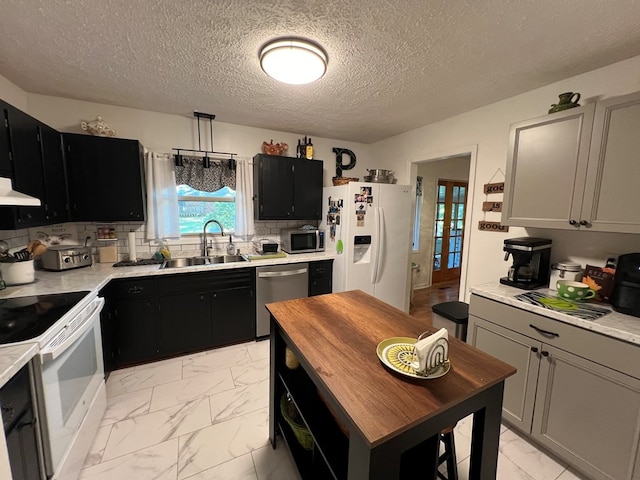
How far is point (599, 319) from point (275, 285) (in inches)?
100

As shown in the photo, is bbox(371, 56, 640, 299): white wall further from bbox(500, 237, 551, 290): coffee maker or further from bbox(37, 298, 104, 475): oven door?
bbox(37, 298, 104, 475): oven door

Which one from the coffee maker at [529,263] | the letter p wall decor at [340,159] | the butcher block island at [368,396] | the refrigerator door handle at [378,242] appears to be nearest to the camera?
the butcher block island at [368,396]

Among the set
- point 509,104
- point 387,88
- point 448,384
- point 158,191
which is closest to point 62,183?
point 158,191

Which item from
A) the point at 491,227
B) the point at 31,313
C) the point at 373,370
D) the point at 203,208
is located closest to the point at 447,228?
the point at 491,227

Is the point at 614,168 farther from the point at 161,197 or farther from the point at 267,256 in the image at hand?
the point at 161,197

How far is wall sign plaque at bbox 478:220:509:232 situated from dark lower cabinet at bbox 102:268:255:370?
94.5 inches

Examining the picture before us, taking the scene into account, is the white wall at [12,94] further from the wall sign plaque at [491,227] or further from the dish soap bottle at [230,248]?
the wall sign plaque at [491,227]

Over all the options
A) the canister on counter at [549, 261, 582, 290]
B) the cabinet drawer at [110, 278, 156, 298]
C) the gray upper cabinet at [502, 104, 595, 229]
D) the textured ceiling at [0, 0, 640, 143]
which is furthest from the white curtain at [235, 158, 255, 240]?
the canister on counter at [549, 261, 582, 290]

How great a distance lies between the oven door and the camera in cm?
121

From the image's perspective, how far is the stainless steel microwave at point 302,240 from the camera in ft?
11.0

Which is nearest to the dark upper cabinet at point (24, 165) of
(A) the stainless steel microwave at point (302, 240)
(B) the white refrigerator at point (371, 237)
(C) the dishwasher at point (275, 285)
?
(C) the dishwasher at point (275, 285)

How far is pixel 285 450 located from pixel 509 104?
3.26 meters

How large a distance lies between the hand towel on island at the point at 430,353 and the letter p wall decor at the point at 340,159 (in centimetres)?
326

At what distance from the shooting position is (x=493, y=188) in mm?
2498
